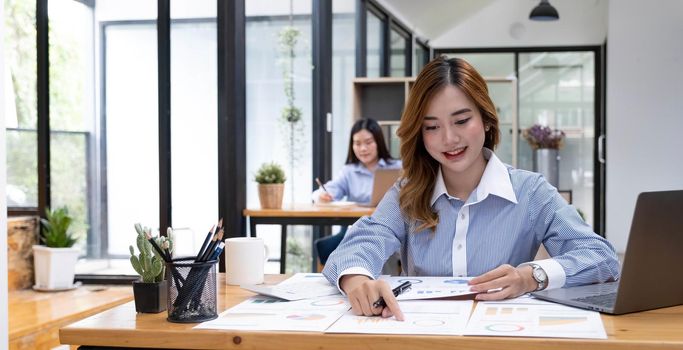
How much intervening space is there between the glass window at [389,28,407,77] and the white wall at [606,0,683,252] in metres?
2.07

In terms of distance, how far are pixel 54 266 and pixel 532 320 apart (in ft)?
11.5

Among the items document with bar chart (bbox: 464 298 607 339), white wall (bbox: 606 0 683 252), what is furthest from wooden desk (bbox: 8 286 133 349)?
white wall (bbox: 606 0 683 252)

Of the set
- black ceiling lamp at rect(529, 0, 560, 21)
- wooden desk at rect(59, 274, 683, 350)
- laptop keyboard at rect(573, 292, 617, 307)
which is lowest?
wooden desk at rect(59, 274, 683, 350)

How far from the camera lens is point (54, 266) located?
4.41 metres

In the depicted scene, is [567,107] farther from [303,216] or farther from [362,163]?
[303,216]

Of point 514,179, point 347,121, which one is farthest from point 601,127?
point 514,179

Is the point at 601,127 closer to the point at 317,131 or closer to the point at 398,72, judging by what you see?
the point at 398,72

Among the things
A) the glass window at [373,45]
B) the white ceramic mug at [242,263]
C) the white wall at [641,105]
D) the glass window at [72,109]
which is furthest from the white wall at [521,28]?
the white ceramic mug at [242,263]

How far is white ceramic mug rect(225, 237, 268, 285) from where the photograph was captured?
6.36ft

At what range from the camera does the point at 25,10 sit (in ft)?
15.1

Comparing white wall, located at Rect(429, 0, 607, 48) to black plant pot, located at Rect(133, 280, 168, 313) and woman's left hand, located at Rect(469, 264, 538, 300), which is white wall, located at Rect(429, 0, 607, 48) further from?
black plant pot, located at Rect(133, 280, 168, 313)

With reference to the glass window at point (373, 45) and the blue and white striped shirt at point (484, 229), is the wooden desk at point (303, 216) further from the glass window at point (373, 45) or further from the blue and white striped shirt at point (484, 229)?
the glass window at point (373, 45)

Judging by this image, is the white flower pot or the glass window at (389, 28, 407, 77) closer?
the white flower pot

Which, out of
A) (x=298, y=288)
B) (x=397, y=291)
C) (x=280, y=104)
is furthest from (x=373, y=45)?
(x=397, y=291)
